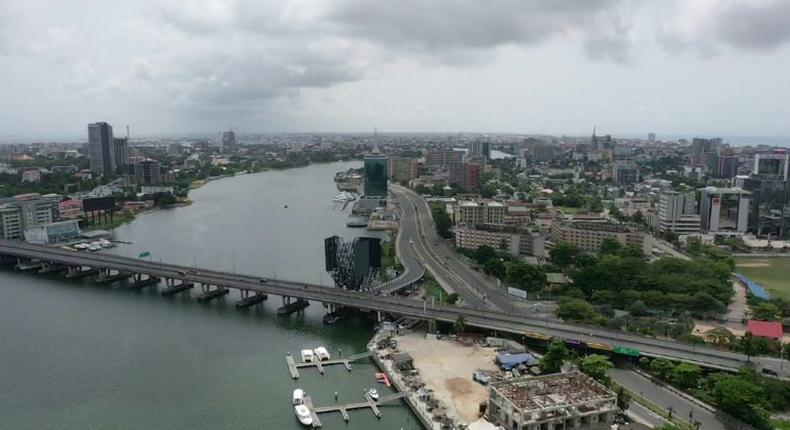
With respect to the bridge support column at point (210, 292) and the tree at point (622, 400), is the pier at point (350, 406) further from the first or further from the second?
the bridge support column at point (210, 292)

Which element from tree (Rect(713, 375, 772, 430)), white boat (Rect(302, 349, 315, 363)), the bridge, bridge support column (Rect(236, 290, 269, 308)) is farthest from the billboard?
tree (Rect(713, 375, 772, 430))

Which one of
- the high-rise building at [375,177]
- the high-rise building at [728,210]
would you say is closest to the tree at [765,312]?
the high-rise building at [728,210]

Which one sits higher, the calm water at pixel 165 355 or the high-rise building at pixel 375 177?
the high-rise building at pixel 375 177

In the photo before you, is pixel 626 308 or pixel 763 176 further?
pixel 763 176

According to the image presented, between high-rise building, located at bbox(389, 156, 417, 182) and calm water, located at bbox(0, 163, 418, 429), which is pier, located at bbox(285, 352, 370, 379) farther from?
high-rise building, located at bbox(389, 156, 417, 182)

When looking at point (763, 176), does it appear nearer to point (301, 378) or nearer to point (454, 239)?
point (454, 239)

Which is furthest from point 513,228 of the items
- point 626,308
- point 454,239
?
point 626,308

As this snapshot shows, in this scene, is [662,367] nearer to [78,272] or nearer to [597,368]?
[597,368]
